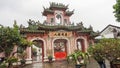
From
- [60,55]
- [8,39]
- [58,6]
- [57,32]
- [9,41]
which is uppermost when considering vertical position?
[58,6]

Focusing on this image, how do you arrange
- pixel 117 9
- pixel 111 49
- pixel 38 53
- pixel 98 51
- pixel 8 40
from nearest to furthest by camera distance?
pixel 111 49 < pixel 98 51 < pixel 8 40 < pixel 117 9 < pixel 38 53

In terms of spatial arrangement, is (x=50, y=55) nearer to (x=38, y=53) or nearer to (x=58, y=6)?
(x=58, y=6)

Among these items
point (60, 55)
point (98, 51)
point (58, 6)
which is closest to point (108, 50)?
point (98, 51)

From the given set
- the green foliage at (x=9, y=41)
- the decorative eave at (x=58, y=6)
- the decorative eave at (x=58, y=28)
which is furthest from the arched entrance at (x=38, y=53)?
the green foliage at (x=9, y=41)

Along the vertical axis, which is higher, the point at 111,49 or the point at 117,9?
the point at 117,9

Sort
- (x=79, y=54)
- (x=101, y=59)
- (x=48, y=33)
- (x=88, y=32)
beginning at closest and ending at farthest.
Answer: (x=79, y=54) → (x=101, y=59) → (x=48, y=33) → (x=88, y=32)

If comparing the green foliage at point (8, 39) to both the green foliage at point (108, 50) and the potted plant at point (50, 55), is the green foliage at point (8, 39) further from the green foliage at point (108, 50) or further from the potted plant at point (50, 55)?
the potted plant at point (50, 55)

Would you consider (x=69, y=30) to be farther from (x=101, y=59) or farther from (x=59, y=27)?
(x=101, y=59)

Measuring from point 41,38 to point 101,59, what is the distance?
47.9 feet

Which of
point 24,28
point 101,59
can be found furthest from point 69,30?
point 101,59

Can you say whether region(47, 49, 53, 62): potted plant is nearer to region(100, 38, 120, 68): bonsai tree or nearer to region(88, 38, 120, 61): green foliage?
region(88, 38, 120, 61): green foliage

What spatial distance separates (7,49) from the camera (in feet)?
40.8

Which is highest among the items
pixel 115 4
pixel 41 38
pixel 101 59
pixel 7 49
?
pixel 115 4

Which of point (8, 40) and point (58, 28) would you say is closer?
point (8, 40)
